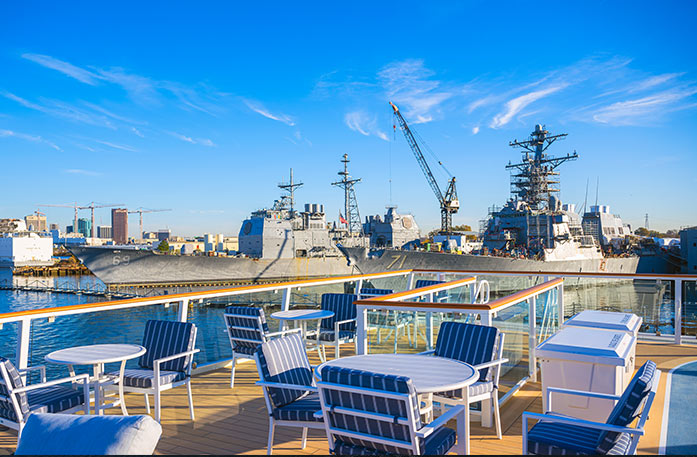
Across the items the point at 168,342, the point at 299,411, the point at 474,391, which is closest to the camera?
the point at 299,411

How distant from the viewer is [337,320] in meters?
6.02

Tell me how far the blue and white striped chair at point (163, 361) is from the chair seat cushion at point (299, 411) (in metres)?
1.27

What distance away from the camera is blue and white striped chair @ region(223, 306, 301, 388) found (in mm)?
4641

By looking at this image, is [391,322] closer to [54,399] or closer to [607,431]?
[607,431]

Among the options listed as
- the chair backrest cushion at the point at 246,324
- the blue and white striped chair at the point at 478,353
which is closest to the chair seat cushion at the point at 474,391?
the blue and white striped chair at the point at 478,353

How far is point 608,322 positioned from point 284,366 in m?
3.30

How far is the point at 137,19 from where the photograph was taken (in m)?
14.6

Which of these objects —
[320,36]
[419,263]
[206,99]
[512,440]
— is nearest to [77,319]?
[512,440]

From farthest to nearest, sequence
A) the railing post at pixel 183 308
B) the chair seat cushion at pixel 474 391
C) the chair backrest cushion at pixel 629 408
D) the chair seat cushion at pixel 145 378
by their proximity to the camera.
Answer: the railing post at pixel 183 308, the chair seat cushion at pixel 145 378, the chair seat cushion at pixel 474 391, the chair backrest cushion at pixel 629 408

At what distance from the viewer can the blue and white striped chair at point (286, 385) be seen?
2.80m

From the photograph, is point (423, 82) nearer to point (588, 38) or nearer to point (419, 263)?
point (588, 38)

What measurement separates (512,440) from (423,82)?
17.1 meters

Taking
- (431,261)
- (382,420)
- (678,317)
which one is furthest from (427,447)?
(431,261)

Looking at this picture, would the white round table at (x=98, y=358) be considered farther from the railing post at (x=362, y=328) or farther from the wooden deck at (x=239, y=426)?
the railing post at (x=362, y=328)
